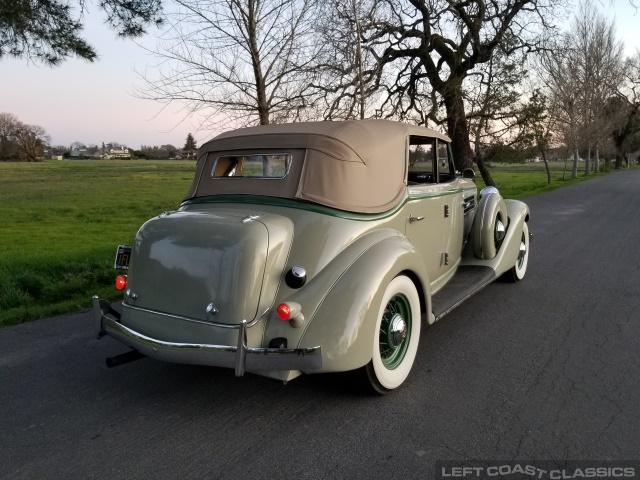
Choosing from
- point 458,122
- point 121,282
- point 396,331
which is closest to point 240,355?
point 396,331

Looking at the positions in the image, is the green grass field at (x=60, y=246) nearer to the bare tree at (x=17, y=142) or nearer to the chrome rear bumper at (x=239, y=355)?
the chrome rear bumper at (x=239, y=355)

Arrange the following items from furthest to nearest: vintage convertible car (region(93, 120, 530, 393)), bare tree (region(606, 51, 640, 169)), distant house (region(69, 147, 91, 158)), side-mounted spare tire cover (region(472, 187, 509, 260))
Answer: distant house (region(69, 147, 91, 158)), bare tree (region(606, 51, 640, 169)), side-mounted spare tire cover (region(472, 187, 509, 260)), vintage convertible car (region(93, 120, 530, 393))

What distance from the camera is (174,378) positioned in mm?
3666

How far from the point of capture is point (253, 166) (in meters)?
3.98

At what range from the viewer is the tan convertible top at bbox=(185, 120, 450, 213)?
3.61 metres

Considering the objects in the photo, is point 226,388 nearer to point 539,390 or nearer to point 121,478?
point 121,478

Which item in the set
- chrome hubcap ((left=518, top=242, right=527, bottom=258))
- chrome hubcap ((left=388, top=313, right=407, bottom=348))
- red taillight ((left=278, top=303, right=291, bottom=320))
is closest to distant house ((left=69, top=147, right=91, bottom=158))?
chrome hubcap ((left=518, top=242, right=527, bottom=258))

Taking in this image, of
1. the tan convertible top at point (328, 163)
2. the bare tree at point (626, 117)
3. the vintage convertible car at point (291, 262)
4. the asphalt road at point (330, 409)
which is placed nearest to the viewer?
the asphalt road at point (330, 409)

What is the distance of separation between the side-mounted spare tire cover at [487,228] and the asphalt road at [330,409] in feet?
2.67

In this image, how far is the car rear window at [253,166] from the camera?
3.79 meters

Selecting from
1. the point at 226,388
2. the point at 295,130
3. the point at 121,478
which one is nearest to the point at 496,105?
the point at 295,130

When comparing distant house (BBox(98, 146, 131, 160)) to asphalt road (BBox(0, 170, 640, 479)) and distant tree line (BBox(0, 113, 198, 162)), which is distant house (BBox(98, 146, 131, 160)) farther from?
asphalt road (BBox(0, 170, 640, 479))

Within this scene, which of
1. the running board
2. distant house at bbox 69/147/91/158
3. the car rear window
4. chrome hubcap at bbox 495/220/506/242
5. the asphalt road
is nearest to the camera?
the asphalt road

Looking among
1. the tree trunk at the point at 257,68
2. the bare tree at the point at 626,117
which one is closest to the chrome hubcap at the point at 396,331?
the tree trunk at the point at 257,68
